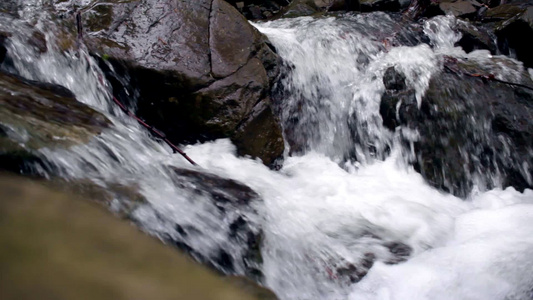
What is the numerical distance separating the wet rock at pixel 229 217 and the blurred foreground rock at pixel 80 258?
1.55 feet

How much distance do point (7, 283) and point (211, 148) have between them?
9.78 ft

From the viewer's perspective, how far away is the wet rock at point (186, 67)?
395 centimetres

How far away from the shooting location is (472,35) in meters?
6.59

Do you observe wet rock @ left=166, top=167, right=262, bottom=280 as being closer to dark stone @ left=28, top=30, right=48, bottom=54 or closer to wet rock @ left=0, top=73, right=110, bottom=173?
wet rock @ left=0, top=73, right=110, bottom=173

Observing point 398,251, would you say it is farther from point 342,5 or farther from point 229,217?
point 342,5

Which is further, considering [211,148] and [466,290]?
[211,148]

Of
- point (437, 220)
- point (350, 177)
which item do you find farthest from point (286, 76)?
point (437, 220)

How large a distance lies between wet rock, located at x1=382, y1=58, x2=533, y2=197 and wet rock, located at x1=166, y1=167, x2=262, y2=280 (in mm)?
2614

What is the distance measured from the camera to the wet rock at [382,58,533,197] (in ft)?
15.5

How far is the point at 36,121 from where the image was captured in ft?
7.16

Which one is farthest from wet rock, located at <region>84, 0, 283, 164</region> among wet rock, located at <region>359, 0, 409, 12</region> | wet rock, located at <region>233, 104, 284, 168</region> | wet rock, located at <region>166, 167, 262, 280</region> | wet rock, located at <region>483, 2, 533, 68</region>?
wet rock, located at <region>359, 0, 409, 12</region>

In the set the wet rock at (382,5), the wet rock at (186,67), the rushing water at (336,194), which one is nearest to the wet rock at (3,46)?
the rushing water at (336,194)

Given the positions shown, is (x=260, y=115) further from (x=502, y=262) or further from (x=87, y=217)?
(x=87, y=217)

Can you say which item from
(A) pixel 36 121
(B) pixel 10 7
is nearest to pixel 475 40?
(B) pixel 10 7
